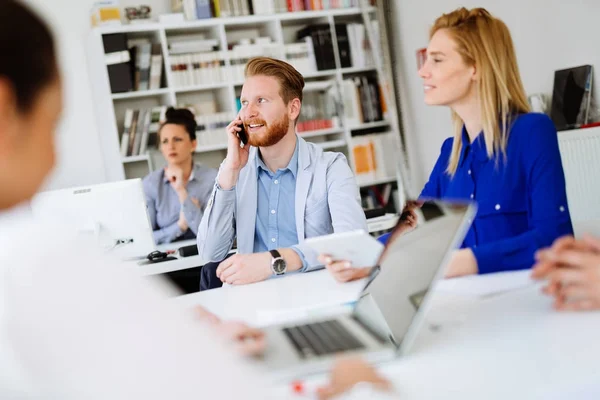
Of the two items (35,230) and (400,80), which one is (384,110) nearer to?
(400,80)

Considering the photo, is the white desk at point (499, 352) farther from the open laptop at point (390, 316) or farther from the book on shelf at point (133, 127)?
the book on shelf at point (133, 127)

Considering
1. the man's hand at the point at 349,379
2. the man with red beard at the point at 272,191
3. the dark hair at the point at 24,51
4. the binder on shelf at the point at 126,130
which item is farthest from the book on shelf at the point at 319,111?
the dark hair at the point at 24,51

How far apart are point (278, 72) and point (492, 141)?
107 centimetres

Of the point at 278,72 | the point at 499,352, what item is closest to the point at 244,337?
the point at 499,352

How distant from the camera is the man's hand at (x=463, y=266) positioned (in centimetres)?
163

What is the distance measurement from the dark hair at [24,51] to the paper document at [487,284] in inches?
38.5

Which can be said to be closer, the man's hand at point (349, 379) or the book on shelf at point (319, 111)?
the man's hand at point (349, 379)

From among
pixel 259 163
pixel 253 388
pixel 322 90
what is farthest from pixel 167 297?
pixel 322 90

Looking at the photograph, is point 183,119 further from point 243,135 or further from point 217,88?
point 243,135

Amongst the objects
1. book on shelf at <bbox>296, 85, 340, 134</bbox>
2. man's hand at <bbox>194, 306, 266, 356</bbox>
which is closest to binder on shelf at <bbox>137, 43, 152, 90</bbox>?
book on shelf at <bbox>296, 85, 340, 134</bbox>

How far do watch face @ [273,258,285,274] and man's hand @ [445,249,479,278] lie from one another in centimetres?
64

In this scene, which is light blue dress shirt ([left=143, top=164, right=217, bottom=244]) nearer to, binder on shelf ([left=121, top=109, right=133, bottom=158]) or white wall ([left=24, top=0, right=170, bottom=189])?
binder on shelf ([left=121, top=109, right=133, bottom=158])

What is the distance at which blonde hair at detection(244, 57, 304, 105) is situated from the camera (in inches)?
108

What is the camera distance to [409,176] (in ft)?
19.5
